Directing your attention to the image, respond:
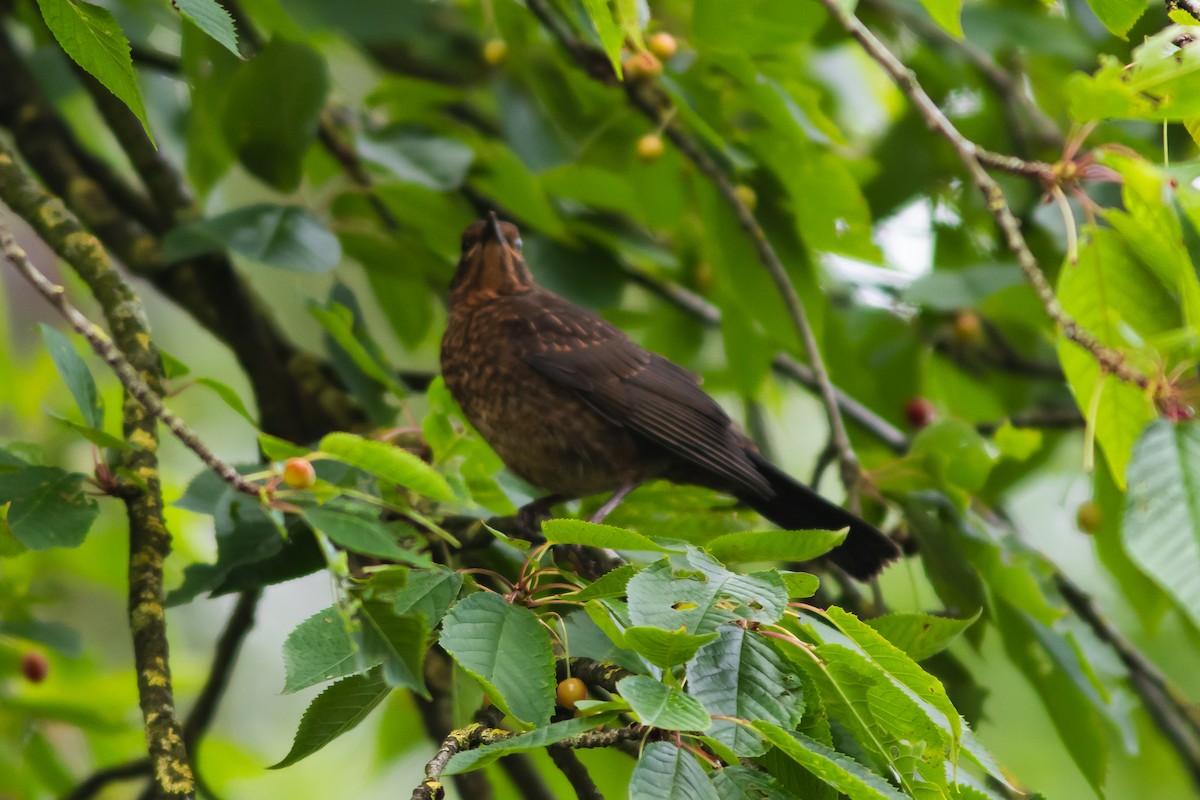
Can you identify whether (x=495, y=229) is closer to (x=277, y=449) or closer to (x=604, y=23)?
(x=604, y=23)

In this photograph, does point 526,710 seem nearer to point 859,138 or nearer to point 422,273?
point 422,273

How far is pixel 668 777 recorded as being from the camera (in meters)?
1.58

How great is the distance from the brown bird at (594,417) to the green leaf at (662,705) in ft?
5.76

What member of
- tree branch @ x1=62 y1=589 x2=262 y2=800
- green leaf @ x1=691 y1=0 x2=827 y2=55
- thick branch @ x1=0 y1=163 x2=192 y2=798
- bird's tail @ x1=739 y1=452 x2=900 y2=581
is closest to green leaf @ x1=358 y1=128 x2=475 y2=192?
green leaf @ x1=691 y1=0 x2=827 y2=55

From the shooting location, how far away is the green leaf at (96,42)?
1.88 metres

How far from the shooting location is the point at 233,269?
12.5 ft

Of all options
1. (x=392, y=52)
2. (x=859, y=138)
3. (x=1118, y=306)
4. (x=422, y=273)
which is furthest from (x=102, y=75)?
(x=859, y=138)

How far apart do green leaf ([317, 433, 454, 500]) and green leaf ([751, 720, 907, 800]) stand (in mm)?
549

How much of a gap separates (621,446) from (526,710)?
1.85 m

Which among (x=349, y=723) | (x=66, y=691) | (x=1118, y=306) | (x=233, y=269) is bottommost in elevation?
(x=66, y=691)

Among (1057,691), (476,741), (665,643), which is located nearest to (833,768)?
(665,643)

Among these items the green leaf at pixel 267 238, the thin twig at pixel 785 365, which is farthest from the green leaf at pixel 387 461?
the thin twig at pixel 785 365

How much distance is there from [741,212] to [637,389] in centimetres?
60

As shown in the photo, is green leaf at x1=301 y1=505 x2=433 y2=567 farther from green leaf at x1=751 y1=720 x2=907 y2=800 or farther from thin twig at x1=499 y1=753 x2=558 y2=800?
thin twig at x1=499 y1=753 x2=558 y2=800
